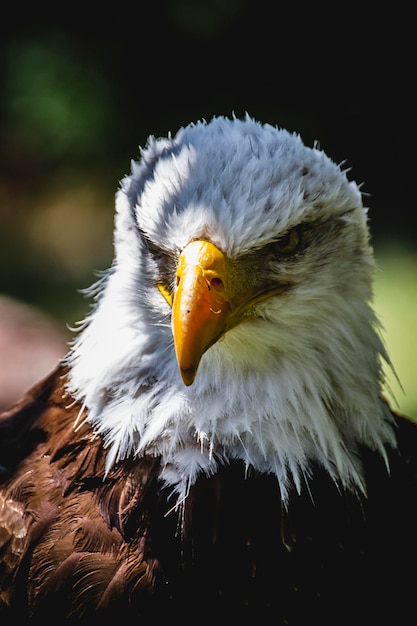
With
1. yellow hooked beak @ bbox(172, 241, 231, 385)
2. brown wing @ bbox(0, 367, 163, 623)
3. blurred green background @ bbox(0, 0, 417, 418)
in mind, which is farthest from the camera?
blurred green background @ bbox(0, 0, 417, 418)

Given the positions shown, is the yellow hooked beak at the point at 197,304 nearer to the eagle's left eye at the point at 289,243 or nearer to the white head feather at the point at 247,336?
the white head feather at the point at 247,336

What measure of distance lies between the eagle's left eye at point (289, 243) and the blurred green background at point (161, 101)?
12.2 ft

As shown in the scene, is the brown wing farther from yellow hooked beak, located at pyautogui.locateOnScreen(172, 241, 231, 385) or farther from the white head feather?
yellow hooked beak, located at pyautogui.locateOnScreen(172, 241, 231, 385)

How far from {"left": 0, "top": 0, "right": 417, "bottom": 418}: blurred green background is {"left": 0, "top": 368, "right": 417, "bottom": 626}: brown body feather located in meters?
3.62

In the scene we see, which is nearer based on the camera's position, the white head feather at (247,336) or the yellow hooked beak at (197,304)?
the yellow hooked beak at (197,304)

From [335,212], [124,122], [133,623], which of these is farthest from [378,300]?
[133,623]

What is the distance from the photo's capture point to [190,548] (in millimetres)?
1982

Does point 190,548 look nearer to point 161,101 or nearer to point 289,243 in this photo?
point 289,243

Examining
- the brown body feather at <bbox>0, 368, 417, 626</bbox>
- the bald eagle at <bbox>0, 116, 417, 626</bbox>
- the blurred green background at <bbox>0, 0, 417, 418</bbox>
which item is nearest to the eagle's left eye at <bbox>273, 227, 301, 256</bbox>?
the bald eagle at <bbox>0, 116, 417, 626</bbox>

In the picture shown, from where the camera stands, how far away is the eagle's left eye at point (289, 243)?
2.00 metres

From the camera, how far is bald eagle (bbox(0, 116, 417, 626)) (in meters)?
1.95

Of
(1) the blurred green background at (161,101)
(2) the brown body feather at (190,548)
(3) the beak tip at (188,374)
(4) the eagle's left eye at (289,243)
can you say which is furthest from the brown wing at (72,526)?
(1) the blurred green background at (161,101)

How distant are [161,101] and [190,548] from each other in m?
4.73

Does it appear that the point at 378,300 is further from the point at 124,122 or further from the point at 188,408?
the point at 188,408
